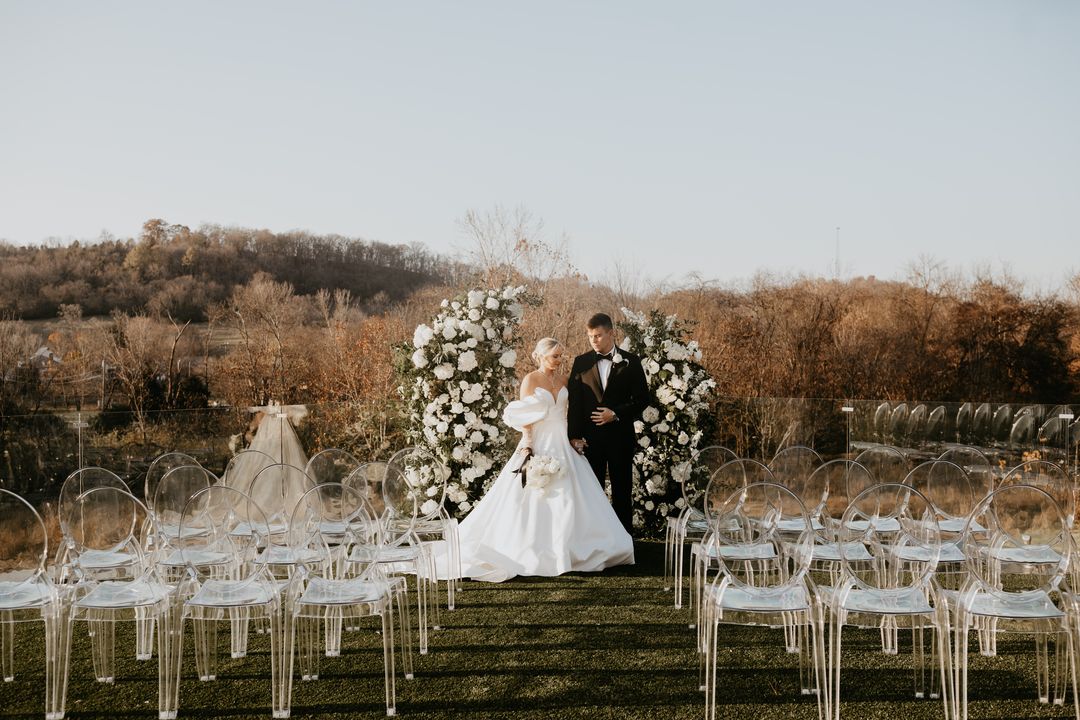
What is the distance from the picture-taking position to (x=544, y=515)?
675 centimetres

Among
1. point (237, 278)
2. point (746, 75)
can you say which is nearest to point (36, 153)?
point (237, 278)

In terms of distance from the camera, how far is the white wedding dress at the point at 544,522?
6.64m

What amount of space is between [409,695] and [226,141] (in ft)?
71.8

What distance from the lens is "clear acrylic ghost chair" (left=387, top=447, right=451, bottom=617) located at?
19.6 feet

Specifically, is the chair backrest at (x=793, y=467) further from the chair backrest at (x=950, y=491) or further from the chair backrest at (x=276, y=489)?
the chair backrest at (x=276, y=489)

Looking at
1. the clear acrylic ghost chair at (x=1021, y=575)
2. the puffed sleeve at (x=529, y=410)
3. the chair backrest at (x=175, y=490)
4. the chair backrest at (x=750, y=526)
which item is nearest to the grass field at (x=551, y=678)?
the clear acrylic ghost chair at (x=1021, y=575)

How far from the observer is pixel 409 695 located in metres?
4.30

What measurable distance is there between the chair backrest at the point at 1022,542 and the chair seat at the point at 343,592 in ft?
8.37

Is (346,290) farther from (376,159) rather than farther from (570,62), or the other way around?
(570,62)

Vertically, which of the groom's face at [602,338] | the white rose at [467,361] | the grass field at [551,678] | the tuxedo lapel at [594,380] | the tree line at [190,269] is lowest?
the grass field at [551,678]

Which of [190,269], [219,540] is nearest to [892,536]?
[219,540]

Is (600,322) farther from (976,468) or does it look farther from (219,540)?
(219,540)

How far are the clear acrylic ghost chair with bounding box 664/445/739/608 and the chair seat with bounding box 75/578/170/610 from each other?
3212 millimetres

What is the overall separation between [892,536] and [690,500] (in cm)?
143
